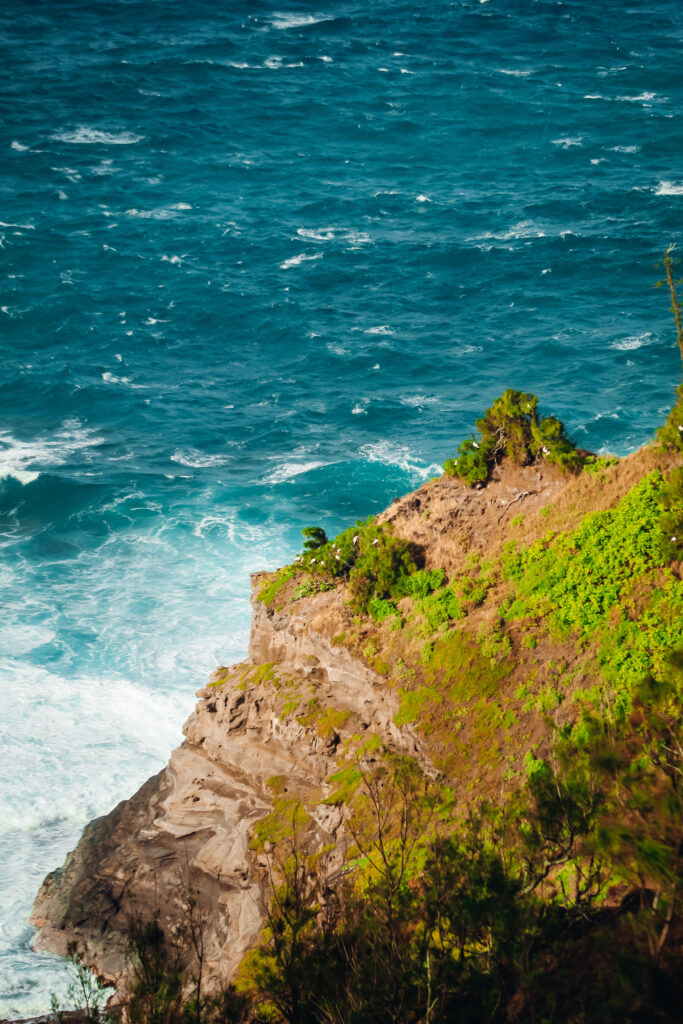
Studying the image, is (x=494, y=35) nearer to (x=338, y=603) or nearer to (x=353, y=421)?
(x=353, y=421)

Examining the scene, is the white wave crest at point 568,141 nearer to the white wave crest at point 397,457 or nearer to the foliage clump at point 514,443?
the white wave crest at point 397,457

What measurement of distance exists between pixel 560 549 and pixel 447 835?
10.5 meters

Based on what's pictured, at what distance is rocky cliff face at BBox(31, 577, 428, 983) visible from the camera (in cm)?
2933

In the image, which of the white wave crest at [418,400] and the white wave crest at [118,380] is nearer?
the white wave crest at [418,400]

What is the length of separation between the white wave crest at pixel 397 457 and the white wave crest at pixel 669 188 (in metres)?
52.4

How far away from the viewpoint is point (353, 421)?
73.4 m

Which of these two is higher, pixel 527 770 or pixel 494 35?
pixel 494 35

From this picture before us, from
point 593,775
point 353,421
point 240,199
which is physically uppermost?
point 593,775

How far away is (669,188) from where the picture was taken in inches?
3917

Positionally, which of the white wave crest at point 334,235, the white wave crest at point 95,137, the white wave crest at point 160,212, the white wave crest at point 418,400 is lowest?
the white wave crest at point 418,400

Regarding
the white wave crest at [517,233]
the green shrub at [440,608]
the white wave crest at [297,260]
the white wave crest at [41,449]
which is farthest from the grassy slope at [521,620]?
the white wave crest at [517,233]

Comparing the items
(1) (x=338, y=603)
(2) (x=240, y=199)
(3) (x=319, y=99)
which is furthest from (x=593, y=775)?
(3) (x=319, y=99)

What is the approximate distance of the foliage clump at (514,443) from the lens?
107 feet

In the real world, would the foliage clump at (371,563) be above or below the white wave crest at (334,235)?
above
